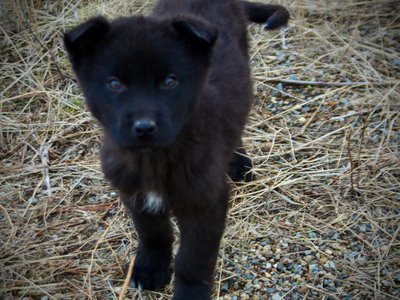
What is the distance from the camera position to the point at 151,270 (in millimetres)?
3928

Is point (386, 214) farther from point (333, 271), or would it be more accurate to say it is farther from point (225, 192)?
point (225, 192)

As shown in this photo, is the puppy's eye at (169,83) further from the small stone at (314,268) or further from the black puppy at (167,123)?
the small stone at (314,268)

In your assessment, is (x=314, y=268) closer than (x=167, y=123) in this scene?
No

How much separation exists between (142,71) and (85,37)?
381 mm

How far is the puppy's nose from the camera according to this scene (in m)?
2.80

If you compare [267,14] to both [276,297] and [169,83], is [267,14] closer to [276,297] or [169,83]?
[169,83]

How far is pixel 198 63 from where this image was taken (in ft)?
10.2

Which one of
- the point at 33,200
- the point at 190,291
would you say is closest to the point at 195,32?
the point at 190,291

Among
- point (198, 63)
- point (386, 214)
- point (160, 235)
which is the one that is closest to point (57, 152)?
point (160, 235)

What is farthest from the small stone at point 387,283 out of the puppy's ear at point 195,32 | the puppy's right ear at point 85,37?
the puppy's right ear at point 85,37

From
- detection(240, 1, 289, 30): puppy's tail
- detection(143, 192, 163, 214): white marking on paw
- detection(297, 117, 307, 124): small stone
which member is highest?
detection(240, 1, 289, 30): puppy's tail

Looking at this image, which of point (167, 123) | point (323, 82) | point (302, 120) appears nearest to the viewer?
point (167, 123)

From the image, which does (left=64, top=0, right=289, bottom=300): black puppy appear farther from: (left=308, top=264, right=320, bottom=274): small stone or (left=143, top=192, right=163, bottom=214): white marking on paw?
(left=308, top=264, right=320, bottom=274): small stone

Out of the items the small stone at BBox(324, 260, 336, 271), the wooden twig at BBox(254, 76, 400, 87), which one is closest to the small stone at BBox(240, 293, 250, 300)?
the small stone at BBox(324, 260, 336, 271)
